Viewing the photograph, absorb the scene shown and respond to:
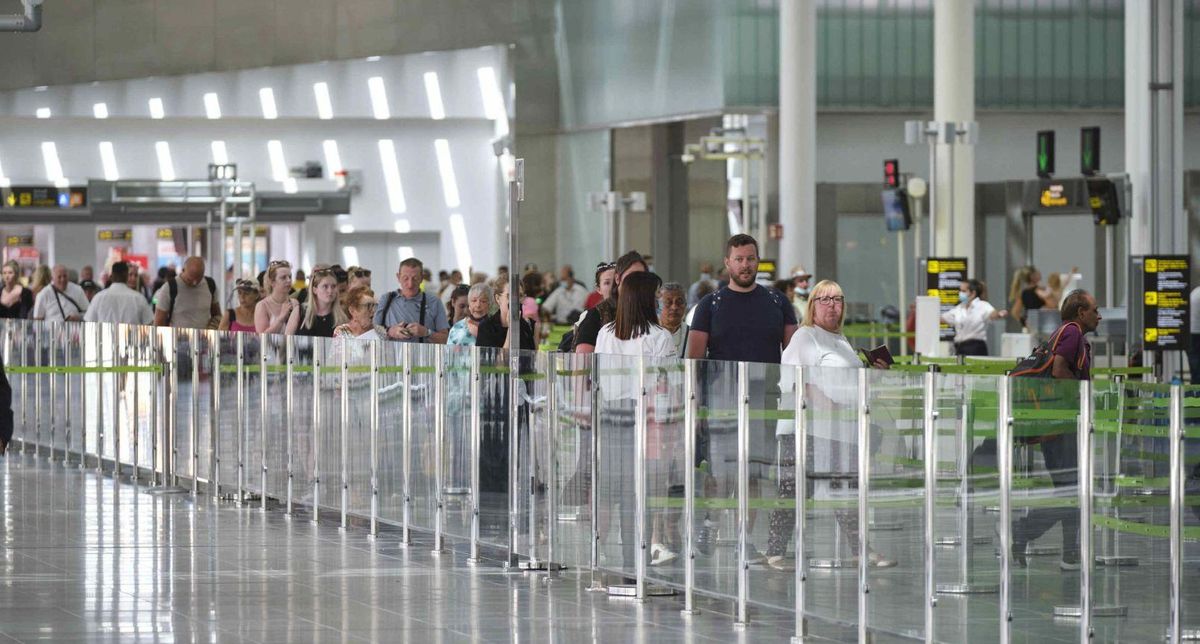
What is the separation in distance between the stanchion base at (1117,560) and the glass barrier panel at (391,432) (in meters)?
5.99

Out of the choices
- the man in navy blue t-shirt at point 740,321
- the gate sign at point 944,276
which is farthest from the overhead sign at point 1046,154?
the man in navy blue t-shirt at point 740,321

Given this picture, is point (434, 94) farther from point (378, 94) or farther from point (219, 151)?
point (219, 151)

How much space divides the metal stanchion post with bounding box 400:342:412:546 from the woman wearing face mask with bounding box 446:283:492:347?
3.19 ft

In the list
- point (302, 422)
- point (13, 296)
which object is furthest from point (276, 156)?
point (302, 422)

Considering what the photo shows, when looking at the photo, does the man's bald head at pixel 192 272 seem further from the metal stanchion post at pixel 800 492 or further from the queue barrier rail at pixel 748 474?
the metal stanchion post at pixel 800 492

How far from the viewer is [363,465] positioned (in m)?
13.8

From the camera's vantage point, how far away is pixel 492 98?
45062mm

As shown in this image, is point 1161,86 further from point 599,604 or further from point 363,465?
point 599,604

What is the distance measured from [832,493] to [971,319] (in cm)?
1708

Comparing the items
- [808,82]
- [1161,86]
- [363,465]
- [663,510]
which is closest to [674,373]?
[663,510]

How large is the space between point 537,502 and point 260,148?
3377 centimetres

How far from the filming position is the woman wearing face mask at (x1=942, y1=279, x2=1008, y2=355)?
25.9 m

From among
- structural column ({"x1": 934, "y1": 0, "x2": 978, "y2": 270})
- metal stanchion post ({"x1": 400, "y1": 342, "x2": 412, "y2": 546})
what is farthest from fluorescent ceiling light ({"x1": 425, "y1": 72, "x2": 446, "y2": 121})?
metal stanchion post ({"x1": 400, "y1": 342, "x2": 412, "y2": 546})

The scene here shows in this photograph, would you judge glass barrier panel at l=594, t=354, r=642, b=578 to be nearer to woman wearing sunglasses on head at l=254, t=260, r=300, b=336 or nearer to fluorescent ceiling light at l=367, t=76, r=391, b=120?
woman wearing sunglasses on head at l=254, t=260, r=300, b=336
